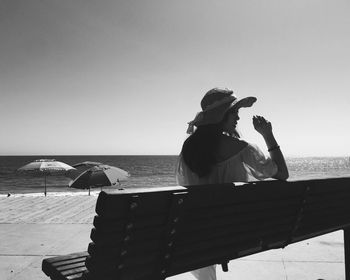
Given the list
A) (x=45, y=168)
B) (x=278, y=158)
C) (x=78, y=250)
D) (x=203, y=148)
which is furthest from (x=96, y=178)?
(x=278, y=158)

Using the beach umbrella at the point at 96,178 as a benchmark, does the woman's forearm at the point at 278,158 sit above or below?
above

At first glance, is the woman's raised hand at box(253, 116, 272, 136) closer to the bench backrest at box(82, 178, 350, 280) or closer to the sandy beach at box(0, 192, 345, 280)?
A: the bench backrest at box(82, 178, 350, 280)

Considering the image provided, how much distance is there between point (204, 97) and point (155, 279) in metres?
1.35

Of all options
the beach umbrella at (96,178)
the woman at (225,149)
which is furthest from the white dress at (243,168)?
the beach umbrella at (96,178)

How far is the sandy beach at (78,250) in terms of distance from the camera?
165 inches

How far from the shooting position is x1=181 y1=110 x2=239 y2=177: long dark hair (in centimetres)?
253

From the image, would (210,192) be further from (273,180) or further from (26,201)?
(26,201)

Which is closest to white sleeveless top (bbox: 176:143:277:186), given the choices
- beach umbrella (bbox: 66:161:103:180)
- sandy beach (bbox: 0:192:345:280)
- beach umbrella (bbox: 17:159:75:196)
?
sandy beach (bbox: 0:192:345:280)

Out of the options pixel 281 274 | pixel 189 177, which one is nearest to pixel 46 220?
pixel 281 274

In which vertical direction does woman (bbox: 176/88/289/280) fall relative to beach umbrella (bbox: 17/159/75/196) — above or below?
above

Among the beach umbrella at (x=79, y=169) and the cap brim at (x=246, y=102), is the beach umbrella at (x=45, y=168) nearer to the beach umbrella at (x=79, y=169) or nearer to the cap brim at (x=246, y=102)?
the beach umbrella at (x=79, y=169)

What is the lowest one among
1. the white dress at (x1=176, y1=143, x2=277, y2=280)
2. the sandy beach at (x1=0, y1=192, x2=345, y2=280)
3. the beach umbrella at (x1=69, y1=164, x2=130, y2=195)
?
the sandy beach at (x1=0, y1=192, x2=345, y2=280)

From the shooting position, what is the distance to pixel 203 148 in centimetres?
253

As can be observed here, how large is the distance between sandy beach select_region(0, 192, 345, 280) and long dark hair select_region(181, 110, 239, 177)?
204 cm
